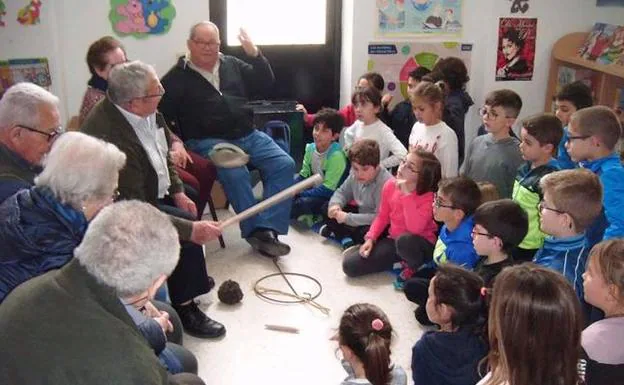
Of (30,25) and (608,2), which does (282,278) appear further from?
(608,2)

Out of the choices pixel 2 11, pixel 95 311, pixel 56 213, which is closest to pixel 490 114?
pixel 56 213

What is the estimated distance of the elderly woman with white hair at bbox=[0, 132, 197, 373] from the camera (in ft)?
6.44

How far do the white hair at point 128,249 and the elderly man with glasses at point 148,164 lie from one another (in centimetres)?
128

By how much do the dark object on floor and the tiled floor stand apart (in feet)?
0.12

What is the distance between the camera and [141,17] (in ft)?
14.9

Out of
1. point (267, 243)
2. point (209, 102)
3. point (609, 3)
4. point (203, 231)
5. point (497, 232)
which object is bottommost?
point (267, 243)

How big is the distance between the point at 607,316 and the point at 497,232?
0.70 m

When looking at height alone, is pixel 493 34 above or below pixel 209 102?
above

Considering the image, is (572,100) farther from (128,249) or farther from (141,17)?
(141,17)

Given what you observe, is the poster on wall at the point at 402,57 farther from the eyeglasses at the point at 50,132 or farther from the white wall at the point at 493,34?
the eyeglasses at the point at 50,132

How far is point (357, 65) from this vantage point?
4.94 metres

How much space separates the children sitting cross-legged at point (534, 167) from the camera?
294 centimetres

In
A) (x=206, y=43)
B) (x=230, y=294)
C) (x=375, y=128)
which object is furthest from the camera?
(x=375, y=128)

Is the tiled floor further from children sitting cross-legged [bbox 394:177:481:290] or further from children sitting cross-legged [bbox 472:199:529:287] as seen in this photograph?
children sitting cross-legged [bbox 472:199:529:287]
